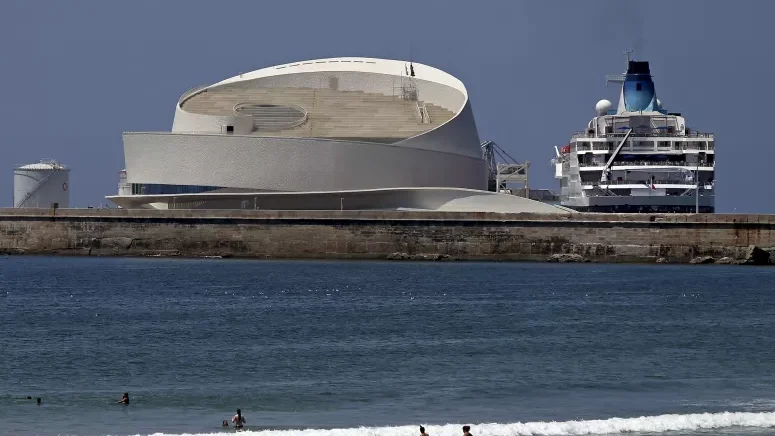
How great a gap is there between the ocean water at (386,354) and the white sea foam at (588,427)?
0.04 meters

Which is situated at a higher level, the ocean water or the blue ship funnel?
the blue ship funnel

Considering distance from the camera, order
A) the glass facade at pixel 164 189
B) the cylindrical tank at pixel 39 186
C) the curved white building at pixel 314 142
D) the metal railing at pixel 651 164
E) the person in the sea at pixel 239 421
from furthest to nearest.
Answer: the metal railing at pixel 651 164 → the cylindrical tank at pixel 39 186 → the glass facade at pixel 164 189 → the curved white building at pixel 314 142 → the person in the sea at pixel 239 421

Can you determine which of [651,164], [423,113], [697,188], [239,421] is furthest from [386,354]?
[651,164]

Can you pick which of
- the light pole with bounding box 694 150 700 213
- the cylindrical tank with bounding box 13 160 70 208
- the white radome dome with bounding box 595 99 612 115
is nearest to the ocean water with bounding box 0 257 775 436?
the light pole with bounding box 694 150 700 213

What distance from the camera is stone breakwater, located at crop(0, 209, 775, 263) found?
59.2 meters

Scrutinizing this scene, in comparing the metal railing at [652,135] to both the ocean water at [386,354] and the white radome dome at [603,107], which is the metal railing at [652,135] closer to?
the white radome dome at [603,107]

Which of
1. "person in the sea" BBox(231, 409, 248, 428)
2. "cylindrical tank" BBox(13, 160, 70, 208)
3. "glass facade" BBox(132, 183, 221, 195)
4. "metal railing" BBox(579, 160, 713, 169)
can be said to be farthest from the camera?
"metal railing" BBox(579, 160, 713, 169)

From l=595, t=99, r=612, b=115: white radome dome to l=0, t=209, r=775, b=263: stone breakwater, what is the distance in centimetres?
2923

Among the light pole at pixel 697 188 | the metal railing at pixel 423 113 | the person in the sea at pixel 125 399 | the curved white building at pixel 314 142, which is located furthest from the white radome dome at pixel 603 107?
the person in the sea at pixel 125 399

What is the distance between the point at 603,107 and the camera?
8806 cm

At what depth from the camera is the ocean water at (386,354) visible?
25.5 meters

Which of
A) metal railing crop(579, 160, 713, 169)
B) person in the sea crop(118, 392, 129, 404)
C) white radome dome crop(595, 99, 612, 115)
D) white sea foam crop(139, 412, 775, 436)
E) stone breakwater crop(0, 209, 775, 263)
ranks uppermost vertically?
white radome dome crop(595, 99, 612, 115)

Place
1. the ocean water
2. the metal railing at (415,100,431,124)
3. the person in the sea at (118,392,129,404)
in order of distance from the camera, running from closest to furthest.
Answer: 1. the ocean water
2. the person in the sea at (118,392,129,404)
3. the metal railing at (415,100,431,124)

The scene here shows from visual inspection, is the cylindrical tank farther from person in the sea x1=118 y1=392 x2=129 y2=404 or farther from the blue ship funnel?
person in the sea x1=118 y1=392 x2=129 y2=404
